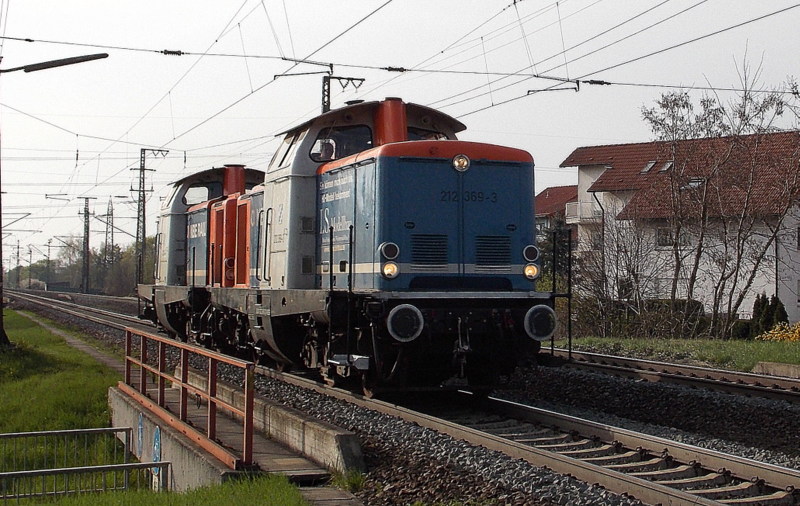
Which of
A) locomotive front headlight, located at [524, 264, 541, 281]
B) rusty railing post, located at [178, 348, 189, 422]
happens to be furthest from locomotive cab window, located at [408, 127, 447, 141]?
rusty railing post, located at [178, 348, 189, 422]

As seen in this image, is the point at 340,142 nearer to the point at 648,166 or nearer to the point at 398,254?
the point at 398,254

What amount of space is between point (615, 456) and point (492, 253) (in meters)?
3.43

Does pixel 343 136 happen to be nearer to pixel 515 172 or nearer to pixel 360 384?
pixel 515 172

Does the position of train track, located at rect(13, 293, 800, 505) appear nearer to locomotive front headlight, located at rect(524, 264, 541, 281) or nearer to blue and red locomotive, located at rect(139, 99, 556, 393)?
blue and red locomotive, located at rect(139, 99, 556, 393)

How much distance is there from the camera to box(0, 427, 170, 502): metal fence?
8688 millimetres

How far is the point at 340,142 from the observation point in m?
11.5

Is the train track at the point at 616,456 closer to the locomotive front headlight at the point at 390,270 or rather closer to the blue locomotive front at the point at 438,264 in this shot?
the blue locomotive front at the point at 438,264

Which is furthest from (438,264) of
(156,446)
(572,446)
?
(156,446)

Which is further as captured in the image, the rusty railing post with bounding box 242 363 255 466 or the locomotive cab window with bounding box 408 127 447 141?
the locomotive cab window with bounding box 408 127 447 141

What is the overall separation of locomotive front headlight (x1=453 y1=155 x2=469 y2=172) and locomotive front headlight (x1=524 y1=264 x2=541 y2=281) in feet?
4.30

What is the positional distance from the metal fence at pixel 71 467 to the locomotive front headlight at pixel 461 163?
171 inches

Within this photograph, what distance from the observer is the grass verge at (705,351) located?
15.1 meters

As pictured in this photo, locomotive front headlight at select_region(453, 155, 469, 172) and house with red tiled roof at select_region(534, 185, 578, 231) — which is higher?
house with red tiled roof at select_region(534, 185, 578, 231)

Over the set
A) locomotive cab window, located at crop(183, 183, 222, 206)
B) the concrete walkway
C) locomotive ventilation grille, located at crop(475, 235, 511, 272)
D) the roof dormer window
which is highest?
the roof dormer window
